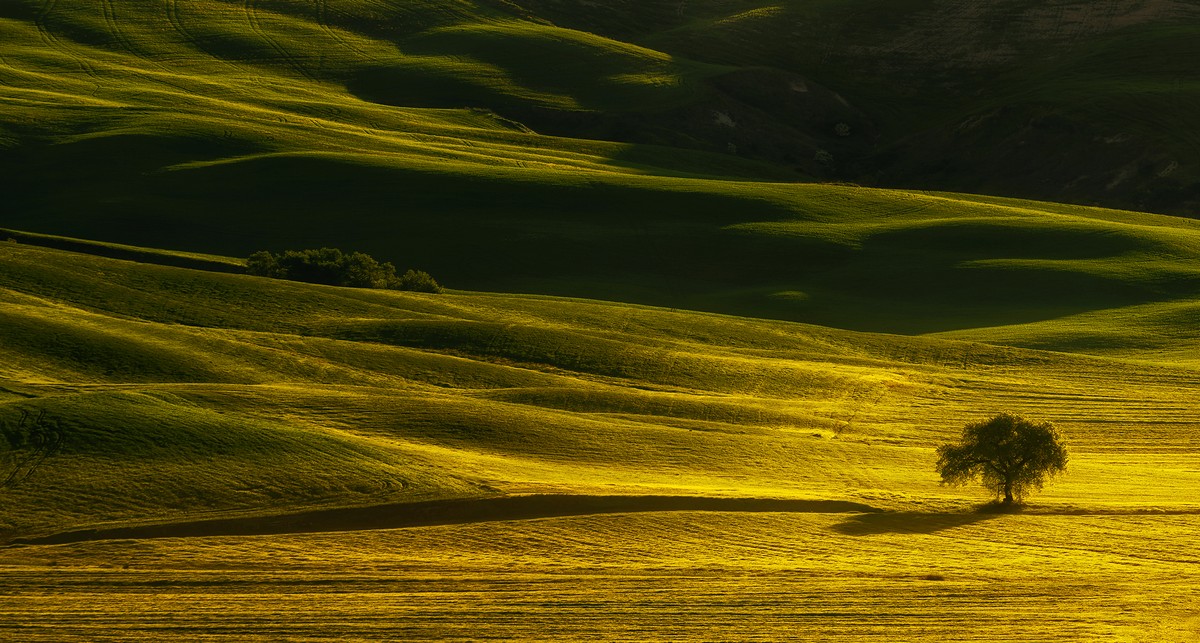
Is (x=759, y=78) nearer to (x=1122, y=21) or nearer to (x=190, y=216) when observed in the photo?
(x=1122, y=21)

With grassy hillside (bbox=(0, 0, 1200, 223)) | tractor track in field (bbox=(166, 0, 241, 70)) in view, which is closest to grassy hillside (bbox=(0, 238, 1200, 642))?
grassy hillside (bbox=(0, 0, 1200, 223))

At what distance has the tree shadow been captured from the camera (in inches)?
1489

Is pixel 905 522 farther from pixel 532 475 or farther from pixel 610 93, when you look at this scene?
pixel 610 93

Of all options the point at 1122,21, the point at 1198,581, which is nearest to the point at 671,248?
the point at 1198,581

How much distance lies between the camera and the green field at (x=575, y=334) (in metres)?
31.5

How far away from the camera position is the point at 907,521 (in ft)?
129

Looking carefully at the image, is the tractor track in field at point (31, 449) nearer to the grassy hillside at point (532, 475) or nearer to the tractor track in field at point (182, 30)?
the grassy hillside at point (532, 475)

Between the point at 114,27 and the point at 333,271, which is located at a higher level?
the point at 114,27

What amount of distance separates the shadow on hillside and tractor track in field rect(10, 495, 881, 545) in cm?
80

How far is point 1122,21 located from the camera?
15600cm

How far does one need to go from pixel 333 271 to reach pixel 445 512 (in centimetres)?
4059

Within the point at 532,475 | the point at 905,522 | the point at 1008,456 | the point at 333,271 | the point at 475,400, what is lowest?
the point at 905,522

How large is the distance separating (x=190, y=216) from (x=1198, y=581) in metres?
75.6

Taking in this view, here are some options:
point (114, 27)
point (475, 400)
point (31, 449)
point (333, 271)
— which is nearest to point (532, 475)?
point (475, 400)
